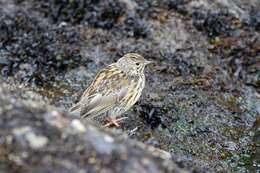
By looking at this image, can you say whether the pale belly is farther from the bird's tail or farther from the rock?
the rock

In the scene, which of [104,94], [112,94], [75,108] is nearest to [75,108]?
[75,108]

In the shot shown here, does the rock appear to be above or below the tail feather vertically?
above

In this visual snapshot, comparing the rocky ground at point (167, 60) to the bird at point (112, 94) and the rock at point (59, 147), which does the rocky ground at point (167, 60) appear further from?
the rock at point (59, 147)

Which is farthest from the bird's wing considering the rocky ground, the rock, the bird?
the rock

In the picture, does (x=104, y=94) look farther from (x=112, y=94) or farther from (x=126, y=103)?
(x=126, y=103)

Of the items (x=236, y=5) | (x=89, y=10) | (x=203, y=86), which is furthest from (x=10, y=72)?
(x=236, y=5)
